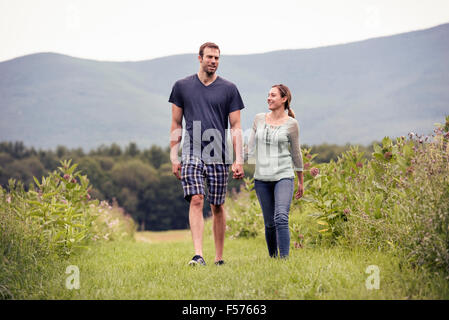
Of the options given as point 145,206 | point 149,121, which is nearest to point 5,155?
point 145,206

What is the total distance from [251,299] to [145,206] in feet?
82.0

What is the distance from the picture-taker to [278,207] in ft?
16.8

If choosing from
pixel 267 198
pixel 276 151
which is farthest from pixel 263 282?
pixel 276 151

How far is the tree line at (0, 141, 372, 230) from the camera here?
2667cm

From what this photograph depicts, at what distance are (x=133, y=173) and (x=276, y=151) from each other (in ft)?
85.8

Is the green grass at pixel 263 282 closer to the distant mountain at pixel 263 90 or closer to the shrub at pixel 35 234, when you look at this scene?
the shrub at pixel 35 234

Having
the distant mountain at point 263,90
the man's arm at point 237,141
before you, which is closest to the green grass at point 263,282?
the man's arm at point 237,141

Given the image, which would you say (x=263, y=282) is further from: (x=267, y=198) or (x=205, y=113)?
(x=205, y=113)

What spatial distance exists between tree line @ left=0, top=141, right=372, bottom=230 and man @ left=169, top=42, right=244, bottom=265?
15228 millimetres

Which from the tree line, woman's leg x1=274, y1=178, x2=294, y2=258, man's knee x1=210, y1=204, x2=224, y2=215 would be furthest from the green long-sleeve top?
the tree line

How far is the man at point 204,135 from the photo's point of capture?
5.44 m

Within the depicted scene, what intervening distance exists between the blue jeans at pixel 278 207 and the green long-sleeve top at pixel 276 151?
101mm

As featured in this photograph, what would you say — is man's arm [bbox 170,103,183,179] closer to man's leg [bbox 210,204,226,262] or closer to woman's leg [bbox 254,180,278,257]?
man's leg [bbox 210,204,226,262]
